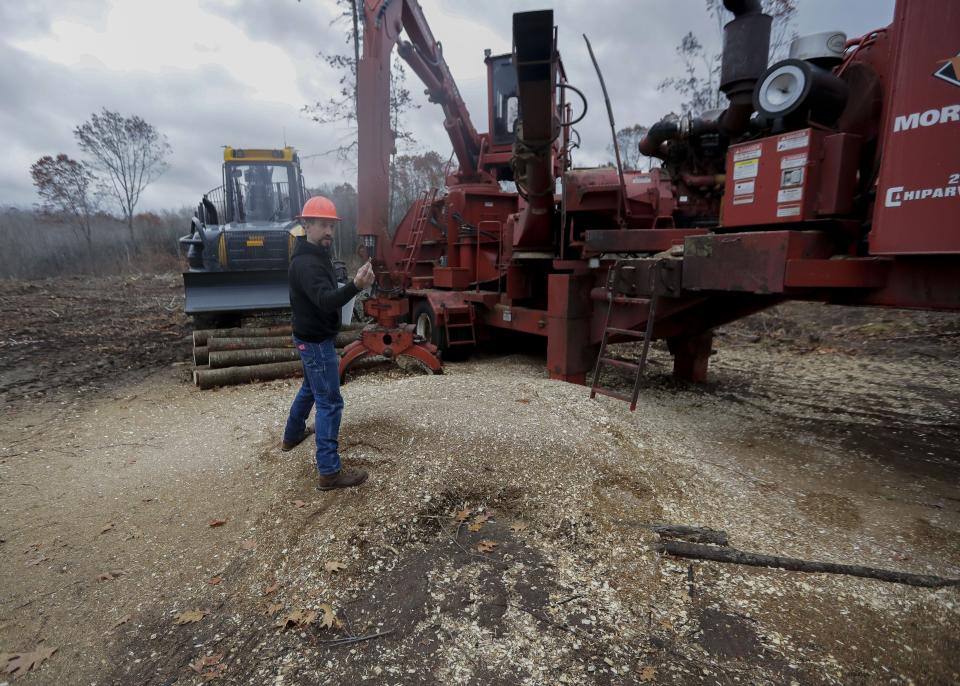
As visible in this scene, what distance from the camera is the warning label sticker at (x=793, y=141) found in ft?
11.7

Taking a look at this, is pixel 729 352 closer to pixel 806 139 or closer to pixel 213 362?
pixel 806 139

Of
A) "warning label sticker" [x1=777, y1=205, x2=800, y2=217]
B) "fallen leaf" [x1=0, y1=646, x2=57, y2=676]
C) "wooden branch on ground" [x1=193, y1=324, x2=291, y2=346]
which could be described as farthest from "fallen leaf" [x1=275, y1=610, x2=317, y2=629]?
"wooden branch on ground" [x1=193, y1=324, x2=291, y2=346]

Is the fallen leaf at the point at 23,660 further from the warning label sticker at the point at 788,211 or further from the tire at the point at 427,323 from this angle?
the tire at the point at 427,323

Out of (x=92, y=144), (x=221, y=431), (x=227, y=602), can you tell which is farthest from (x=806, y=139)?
(x=92, y=144)

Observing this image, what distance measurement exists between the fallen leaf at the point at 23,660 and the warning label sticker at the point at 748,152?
513 centimetres

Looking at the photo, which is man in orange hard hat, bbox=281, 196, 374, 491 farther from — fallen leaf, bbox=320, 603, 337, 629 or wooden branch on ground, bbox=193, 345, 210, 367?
wooden branch on ground, bbox=193, 345, 210, 367

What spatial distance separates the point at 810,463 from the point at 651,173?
3634mm

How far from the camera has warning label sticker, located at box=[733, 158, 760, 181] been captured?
3.91 metres

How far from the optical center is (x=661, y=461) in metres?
4.08

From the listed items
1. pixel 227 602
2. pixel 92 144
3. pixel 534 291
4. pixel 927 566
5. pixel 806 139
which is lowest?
pixel 227 602

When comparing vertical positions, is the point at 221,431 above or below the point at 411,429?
below

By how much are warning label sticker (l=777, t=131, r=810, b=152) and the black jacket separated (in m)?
3.15

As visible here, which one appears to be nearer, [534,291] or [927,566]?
[927,566]

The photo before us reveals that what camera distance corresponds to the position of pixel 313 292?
3711 millimetres
